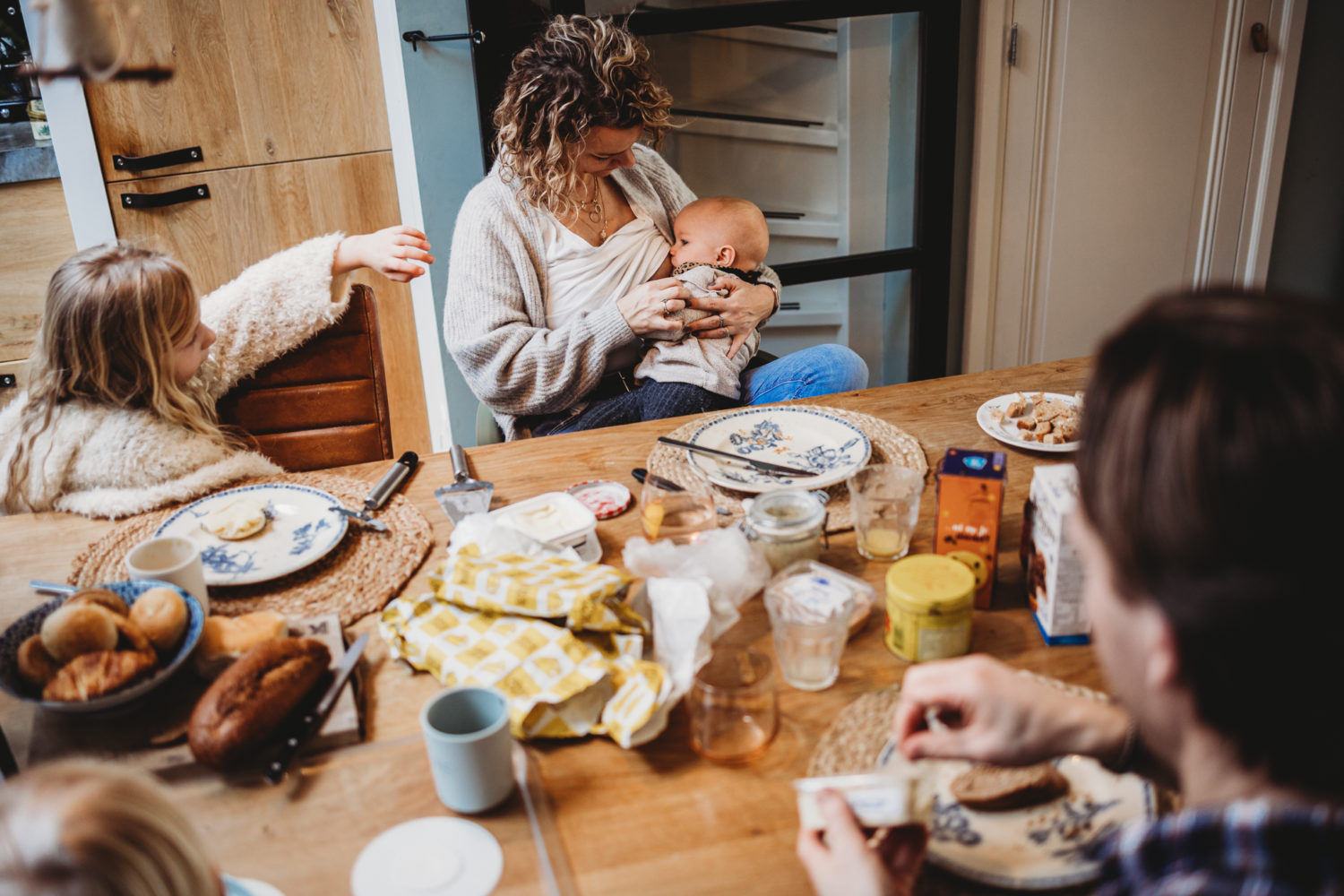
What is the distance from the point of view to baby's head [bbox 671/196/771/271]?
2068mm

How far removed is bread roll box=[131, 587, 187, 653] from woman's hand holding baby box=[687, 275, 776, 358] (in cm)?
127

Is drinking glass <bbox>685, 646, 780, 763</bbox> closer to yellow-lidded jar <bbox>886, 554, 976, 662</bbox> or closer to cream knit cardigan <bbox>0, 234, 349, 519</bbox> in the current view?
yellow-lidded jar <bbox>886, 554, 976, 662</bbox>

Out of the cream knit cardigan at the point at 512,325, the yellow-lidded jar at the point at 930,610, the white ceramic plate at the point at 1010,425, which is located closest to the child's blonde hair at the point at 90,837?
the yellow-lidded jar at the point at 930,610

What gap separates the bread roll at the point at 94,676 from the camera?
2.77ft

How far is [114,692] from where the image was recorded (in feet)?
2.79

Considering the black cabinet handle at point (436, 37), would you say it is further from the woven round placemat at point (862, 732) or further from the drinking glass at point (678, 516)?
the woven round placemat at point (862, 732)

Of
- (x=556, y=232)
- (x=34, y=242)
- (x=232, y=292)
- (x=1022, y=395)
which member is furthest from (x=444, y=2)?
(x=1022, y=395)

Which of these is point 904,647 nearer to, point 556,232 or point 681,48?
point 556,232

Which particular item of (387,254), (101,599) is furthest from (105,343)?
(101,599)

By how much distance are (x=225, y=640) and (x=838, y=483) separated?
791 mm

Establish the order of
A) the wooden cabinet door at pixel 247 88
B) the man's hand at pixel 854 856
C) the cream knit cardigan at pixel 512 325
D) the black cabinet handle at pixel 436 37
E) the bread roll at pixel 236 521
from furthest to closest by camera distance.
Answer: the wooden cabinet door at pixel 247 88
the black cabinet handle at pixel 436 37
the cream knit cardigan at pixel 512 325
the bread roll at pixel 236 521
the man's hand at pixel 854 856

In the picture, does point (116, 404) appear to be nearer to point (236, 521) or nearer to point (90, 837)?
point (236, 521)

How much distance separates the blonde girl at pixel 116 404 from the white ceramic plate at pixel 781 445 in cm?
70

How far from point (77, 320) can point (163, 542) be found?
50 centimetres
